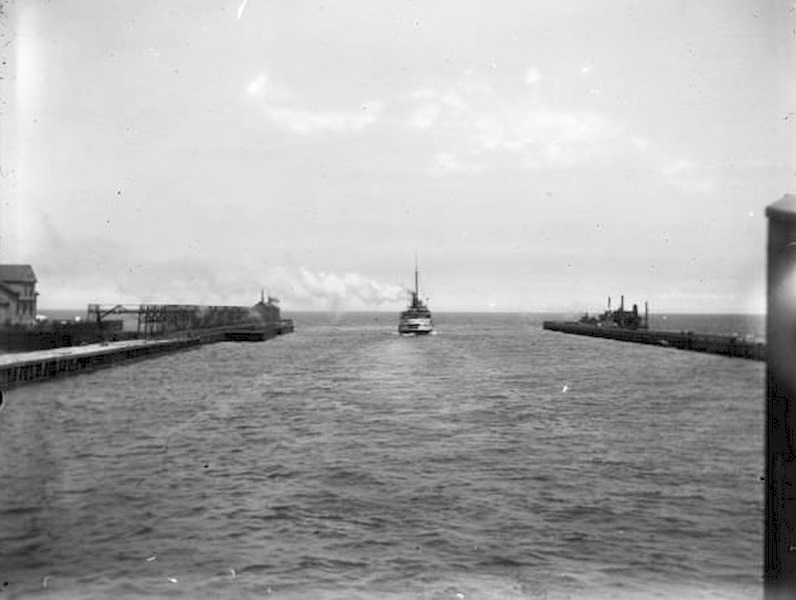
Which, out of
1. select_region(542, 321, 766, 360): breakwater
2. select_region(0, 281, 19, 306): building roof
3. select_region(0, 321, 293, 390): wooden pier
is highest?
select_region(0, 281, 19, 306): building roof

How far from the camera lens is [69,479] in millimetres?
16609

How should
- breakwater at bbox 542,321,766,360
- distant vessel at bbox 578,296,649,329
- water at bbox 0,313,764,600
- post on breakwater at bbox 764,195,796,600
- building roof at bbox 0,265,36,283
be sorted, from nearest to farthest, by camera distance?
post on breakwater at bbox 764,195,796,600
water at bbox 0,313,764,600
breakwater at bbox 542,321,766,360
building roof at bbox 0,265,36,283
distant vessel at bbox 578,296,649,329

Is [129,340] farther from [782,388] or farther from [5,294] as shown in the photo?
[782,388]

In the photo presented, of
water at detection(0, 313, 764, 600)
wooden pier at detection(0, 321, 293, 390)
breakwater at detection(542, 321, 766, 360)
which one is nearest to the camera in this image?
water at detection(0, 313, 764, 600)

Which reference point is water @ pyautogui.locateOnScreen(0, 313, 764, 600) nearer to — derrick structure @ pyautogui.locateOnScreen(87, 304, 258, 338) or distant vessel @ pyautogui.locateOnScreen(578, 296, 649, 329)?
derrick structure @ pyautogui.locateOnScreen(87, 304, 258, 338)

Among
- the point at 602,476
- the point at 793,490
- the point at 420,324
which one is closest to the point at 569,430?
the point at 602,476

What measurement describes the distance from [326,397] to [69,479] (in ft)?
56.6

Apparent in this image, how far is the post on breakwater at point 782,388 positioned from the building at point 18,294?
69160 mm

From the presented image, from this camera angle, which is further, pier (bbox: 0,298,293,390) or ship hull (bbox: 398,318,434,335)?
ship hull (bbox: 398,318,434,335)

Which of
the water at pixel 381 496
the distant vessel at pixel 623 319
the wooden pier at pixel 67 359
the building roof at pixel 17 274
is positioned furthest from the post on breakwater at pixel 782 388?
the distant vessel at pixel 623 319

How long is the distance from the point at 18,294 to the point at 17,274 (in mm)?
9606

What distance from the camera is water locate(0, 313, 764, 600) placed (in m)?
10.2

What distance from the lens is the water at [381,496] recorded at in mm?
10195

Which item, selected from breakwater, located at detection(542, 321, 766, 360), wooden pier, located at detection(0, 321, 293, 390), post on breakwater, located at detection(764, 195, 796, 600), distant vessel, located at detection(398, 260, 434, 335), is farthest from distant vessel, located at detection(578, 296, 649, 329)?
post on breakwater, located at detection(764, 195, 796, 600)
